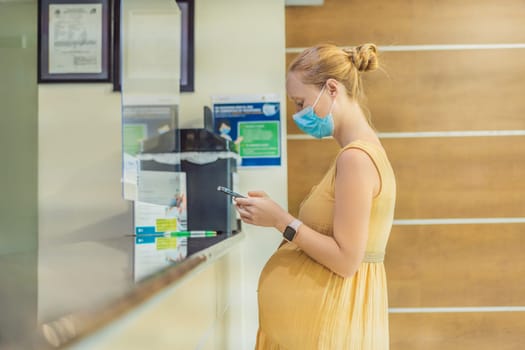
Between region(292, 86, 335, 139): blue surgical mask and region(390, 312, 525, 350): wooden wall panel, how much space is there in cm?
103

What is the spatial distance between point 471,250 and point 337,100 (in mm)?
1123

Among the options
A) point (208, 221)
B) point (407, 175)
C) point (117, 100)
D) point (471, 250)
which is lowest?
point (471, 250)

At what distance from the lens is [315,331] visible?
121cm

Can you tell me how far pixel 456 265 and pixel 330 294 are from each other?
1.06 m

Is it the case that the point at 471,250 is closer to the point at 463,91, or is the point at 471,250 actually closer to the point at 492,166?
the point at 492,166

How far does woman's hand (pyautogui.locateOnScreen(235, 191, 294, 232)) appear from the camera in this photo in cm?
124

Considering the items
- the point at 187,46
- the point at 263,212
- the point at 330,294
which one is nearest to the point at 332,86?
the point at 263,212

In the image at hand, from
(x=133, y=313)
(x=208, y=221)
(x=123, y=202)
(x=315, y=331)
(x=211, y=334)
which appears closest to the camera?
(x=133, y=313)

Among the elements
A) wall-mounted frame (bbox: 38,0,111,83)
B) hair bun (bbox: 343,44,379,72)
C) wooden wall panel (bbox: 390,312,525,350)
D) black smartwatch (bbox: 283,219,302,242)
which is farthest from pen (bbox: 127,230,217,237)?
wooden wall panel (bbox: 390,312,525,350)

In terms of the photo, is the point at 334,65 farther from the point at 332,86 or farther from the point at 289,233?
the point at 289,233

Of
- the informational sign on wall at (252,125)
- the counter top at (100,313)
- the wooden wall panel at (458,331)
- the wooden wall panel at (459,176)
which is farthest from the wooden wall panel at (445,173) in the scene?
the counter top at (100,313)

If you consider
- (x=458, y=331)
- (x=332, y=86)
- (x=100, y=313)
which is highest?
(x=332, y=86)

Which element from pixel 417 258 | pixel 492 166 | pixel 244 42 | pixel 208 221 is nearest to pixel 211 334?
pixel 208 221

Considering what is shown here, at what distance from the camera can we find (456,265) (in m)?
2.06
